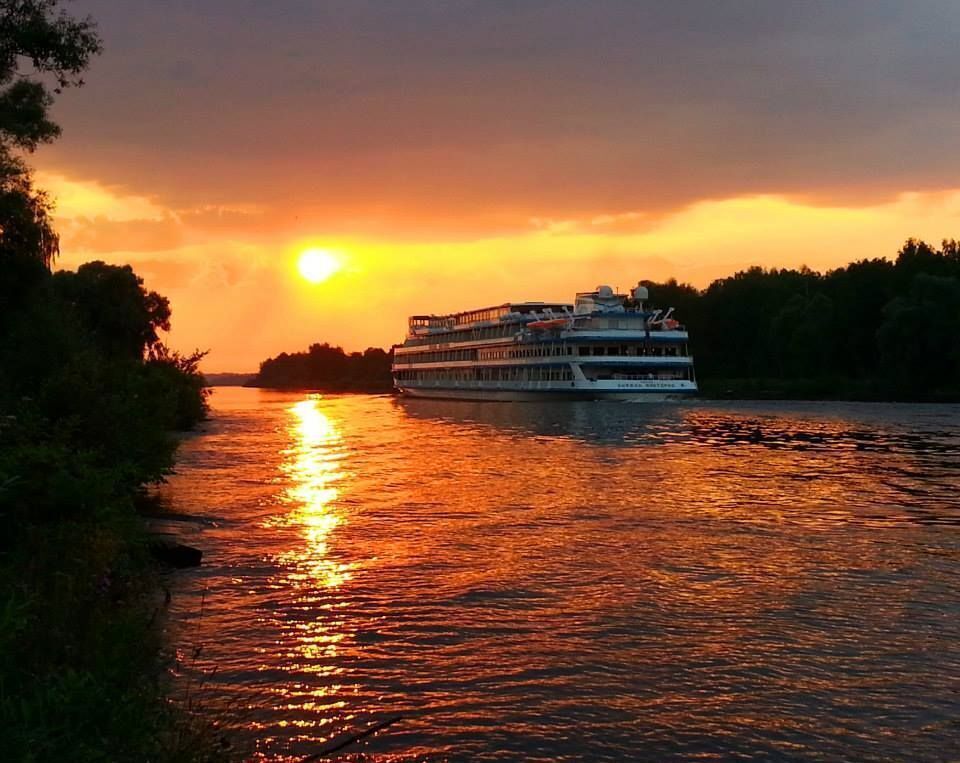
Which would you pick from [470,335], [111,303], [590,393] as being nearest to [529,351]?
[590,393]

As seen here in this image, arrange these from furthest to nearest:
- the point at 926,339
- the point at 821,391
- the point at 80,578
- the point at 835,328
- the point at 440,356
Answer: the point at 440,356, the point at 835,328, the point at 821,391, the point at 926,339, the point at 80,578

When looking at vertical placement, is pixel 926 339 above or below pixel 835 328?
below

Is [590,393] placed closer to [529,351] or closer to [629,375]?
[629,375]

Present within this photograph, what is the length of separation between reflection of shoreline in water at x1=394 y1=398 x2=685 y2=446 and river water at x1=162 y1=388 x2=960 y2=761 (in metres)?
19.1

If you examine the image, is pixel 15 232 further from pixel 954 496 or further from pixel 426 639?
pixel 954 496

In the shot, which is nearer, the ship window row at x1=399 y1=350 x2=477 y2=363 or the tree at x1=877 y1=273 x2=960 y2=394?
the tree at x1=877 y1=273 x2=960 y2=394

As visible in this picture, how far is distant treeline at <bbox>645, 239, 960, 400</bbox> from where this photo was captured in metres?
88.6

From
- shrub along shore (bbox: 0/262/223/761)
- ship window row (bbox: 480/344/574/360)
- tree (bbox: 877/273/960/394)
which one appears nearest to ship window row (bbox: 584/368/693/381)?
ship window row (bbox: 480/344/574/360)

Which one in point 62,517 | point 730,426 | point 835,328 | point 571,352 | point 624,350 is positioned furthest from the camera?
point 835,328

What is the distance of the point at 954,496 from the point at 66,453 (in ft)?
79.5

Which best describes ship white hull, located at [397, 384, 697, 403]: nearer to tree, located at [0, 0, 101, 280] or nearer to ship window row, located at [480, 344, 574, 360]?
ship window row, located at [480, 344, 574, 360]

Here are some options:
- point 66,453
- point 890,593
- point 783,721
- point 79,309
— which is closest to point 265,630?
point 66,453

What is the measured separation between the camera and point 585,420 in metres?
66.9

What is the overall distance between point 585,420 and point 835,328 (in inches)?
2195
